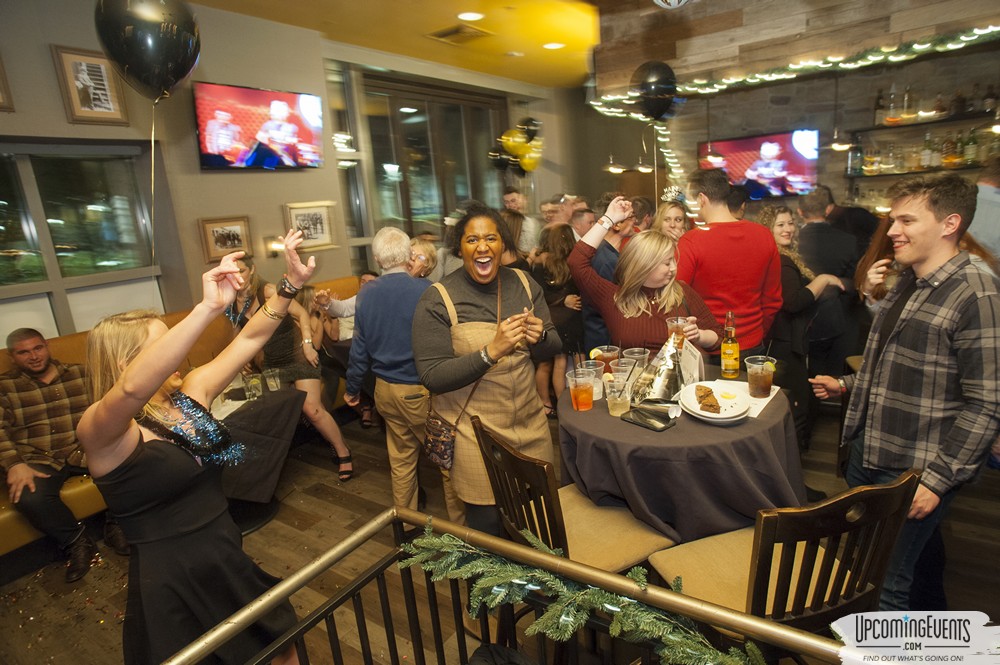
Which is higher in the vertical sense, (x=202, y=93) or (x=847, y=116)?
(x=202, y=93)

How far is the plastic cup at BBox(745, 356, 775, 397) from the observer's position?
6.86ft

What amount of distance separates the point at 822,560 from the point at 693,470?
0.47 meters

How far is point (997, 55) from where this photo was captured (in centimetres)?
539

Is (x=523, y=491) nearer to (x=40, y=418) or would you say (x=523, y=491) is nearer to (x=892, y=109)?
(x=40, y=418)

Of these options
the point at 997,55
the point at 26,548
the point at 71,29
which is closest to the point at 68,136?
the point at 71,29

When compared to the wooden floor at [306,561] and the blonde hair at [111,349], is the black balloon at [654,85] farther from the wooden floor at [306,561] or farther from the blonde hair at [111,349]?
the blonde hair at [111,349]

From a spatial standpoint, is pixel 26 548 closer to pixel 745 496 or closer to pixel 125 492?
pixel 125 492

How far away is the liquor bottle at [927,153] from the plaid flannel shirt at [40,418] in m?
7.31

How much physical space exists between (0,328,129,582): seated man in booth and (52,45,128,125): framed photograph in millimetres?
1684

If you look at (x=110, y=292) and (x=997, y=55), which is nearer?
(x=110, y=292)

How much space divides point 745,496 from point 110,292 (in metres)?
4.78

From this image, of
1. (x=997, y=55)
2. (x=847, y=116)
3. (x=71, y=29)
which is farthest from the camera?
(x=847, y=116)

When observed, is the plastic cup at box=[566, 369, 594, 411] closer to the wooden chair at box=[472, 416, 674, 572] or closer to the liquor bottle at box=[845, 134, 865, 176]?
the wooden chair at box=[472, 416, 674, 572]

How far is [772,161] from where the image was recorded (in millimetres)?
6680
